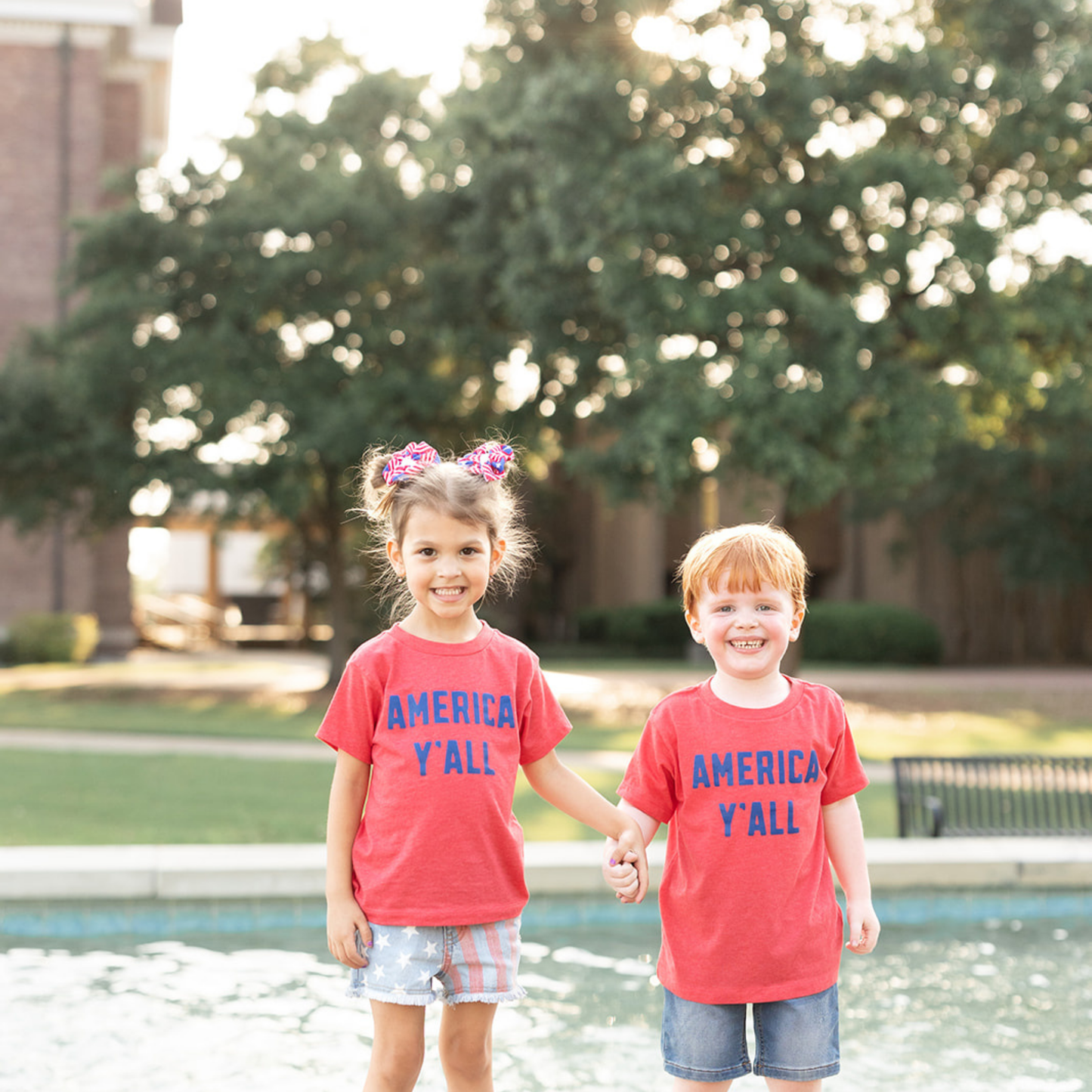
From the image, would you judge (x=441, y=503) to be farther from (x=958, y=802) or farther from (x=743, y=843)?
(x=958, y=802)

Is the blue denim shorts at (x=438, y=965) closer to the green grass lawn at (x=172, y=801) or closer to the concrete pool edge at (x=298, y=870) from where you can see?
the concrete pool edge at (x=298, y=870)

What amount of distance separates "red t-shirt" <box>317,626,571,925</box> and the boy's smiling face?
1.08 ft

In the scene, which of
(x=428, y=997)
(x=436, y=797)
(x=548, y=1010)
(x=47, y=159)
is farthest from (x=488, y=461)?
(x=47, y=159)

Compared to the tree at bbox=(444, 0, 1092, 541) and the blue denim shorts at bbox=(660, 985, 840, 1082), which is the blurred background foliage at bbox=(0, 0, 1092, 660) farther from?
the blue denim shorts at bbox=(660, 985, 840, 1082)

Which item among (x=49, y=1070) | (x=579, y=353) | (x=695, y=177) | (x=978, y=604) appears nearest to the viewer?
(x=49, y=1070)

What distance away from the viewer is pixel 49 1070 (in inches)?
146

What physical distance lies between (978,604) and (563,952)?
81.3ft

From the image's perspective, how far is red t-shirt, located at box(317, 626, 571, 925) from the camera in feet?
7.71

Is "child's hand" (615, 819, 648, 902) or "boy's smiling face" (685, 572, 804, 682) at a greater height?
"boy's smiling face" (685, 572, 804, 682)

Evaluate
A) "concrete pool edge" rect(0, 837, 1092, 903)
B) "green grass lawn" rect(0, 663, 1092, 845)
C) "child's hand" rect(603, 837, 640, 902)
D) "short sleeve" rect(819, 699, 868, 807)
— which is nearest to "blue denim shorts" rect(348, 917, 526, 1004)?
"child's hand" rect(603, 837, 640, 902)

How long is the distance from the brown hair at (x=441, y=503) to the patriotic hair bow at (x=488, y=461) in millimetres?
11

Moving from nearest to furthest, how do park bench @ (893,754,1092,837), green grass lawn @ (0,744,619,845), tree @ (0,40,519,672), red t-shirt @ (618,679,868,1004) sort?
red t-shirt @ (618,679,868,1004) → park bench @ (893,754,1092,837) → green grass lawn @ (0,744,619,845) → tree @ (0,40,519,672)

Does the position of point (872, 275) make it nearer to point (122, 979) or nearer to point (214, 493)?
point (214, 493)

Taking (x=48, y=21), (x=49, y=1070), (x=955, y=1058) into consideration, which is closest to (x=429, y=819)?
(x=49, y=1070)
